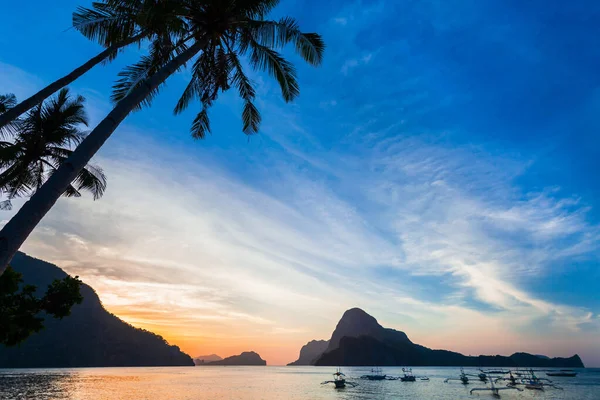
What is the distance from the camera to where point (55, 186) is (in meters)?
5.63

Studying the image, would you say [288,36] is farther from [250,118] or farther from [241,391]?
[241,391]

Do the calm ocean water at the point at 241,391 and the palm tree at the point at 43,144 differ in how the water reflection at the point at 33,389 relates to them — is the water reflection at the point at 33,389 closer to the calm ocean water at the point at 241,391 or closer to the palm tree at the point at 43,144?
the calm ocean water at the point at 241,391

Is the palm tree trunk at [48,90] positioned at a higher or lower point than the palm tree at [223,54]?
lower

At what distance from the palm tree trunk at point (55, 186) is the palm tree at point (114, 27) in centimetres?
200

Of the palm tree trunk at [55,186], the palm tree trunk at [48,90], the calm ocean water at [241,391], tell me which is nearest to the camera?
the palm tree trunk at [55,186]

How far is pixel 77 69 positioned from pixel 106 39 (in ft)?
6.06

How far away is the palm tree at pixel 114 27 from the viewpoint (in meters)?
8.84

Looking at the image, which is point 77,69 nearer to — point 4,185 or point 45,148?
point 45,148

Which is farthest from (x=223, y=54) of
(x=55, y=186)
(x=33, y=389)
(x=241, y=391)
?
(x=33, y=389)

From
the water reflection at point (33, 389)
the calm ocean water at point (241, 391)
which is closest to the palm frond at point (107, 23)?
the calm ocean water at point (241, 391)

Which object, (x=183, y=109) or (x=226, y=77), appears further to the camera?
(x=183, y=109)

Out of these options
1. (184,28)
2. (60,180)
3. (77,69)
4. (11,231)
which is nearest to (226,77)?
(184,28)

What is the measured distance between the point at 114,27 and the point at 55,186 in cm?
741

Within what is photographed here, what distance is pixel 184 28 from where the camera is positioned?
1102 cm
